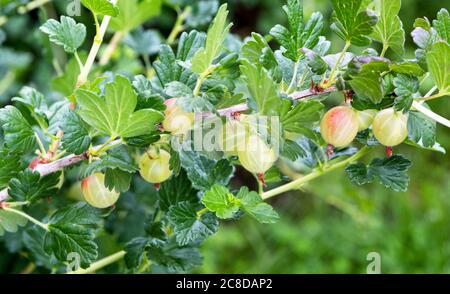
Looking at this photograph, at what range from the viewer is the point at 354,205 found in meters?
1.72

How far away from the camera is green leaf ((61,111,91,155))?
0.57 meters

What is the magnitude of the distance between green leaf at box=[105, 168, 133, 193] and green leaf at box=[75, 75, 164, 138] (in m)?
0.05

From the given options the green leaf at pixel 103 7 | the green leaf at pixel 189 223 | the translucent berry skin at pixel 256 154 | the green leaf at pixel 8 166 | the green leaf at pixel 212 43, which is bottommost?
the green leaf at pixel 189 223

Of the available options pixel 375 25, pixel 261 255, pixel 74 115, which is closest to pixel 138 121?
pixel 74 115

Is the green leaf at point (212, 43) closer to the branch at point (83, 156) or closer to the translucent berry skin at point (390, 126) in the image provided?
the branch at point (83, 156)

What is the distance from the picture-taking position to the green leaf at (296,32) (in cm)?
58

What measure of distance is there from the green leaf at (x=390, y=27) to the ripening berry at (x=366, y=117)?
2.6 inches

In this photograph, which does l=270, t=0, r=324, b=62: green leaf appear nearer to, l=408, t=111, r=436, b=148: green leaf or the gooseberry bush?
the gooseberry bush

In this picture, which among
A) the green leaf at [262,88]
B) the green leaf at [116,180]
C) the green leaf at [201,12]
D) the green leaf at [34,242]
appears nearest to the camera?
the green leaf at [262,88]

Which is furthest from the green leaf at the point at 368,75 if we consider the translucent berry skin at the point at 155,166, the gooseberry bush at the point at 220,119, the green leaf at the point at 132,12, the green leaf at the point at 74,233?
the green leaf at the point at 132,12

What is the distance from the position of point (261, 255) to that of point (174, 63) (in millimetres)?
1359

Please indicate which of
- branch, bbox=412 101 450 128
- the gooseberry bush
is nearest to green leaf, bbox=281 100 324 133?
the gooseberry bush

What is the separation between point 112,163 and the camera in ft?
1.85

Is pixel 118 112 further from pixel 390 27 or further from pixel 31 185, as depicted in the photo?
pixel 390 27
